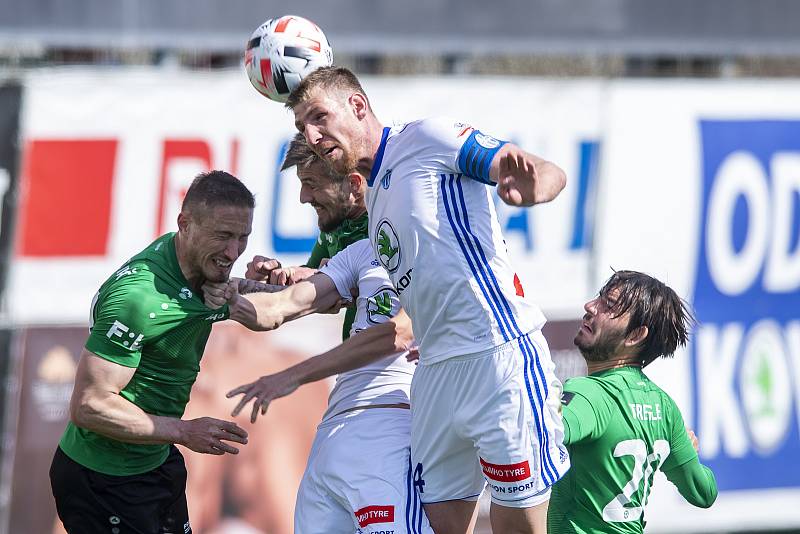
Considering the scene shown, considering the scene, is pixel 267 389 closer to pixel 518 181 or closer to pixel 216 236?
pixel 216 236

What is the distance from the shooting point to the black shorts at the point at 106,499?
16.3ft

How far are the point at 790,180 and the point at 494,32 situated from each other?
2649 mm

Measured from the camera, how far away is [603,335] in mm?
4617

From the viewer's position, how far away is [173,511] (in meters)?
5.23

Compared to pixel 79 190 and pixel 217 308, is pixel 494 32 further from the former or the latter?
pixel 217 308

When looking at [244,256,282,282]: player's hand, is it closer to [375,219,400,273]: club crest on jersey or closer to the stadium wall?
[375,219,400,273]: club crest on jersey

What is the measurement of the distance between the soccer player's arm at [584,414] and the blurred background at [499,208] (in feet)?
14.2

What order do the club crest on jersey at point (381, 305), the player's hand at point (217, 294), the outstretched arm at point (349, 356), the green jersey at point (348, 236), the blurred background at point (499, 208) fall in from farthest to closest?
the blurred background at point (499, 208) → the green jersey at point (348, 236) → the club crest on jersey at point (381, 305) → the player's hand at point (217, 294) → the outstretched arm at point (349, 356)

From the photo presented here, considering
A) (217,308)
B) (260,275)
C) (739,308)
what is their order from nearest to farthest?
1. (217,308)
2. (260,275)
3. (739,308)

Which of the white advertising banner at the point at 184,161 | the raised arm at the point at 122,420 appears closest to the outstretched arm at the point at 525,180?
the raised arm at the point at 122,420

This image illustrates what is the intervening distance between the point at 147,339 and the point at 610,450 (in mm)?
1886

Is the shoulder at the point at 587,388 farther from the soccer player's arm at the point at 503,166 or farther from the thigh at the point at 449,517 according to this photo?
the soccer player's arm at the point at 503,166

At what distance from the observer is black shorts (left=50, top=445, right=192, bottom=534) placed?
16.3ft

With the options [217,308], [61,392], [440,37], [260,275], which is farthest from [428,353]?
[440,37]
